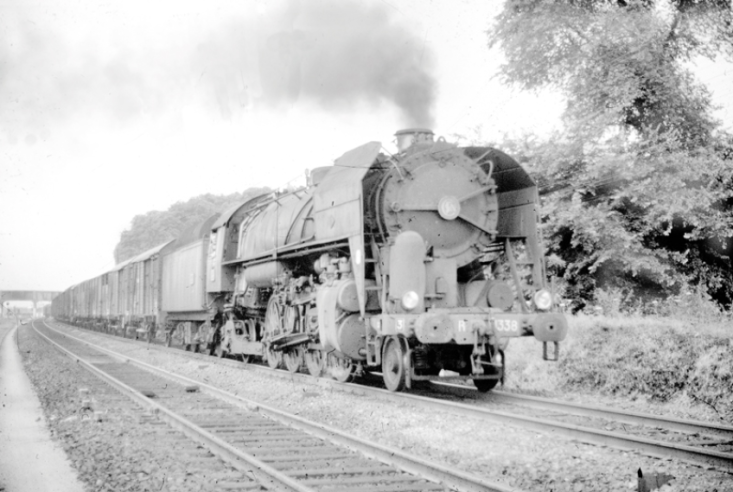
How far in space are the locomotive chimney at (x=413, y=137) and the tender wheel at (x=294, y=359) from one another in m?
4.31

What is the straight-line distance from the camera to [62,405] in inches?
358

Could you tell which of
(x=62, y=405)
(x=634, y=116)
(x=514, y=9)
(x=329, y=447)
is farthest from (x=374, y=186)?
(x=514, y=9)

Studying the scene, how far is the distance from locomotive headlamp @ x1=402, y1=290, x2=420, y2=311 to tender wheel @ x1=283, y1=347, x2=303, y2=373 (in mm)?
4099

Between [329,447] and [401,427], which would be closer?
[329,447]

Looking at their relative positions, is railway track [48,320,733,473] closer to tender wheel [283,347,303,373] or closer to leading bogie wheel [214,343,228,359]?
tender wheel [283,347,303,373]

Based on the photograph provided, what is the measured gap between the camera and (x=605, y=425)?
6812mm

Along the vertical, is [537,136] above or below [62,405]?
above

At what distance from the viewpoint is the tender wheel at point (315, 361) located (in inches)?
436

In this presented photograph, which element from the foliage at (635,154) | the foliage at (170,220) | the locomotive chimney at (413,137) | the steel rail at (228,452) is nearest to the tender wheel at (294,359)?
the steel rail at (228,452)

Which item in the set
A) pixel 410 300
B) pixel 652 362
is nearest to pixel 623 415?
pixel 652 362

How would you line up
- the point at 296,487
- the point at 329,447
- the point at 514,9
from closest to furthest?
1. the point at 296,487
2. the point at 329,447
3. the point at 514,9

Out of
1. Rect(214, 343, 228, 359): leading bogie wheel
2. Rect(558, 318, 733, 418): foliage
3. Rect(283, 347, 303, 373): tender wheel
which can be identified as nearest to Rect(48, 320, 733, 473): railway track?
Rect(558, 318, 733, 418): foliage

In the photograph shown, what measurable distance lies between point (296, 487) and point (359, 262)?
4.36m

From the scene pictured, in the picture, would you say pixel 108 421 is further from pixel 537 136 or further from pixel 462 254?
pixel 537 136
